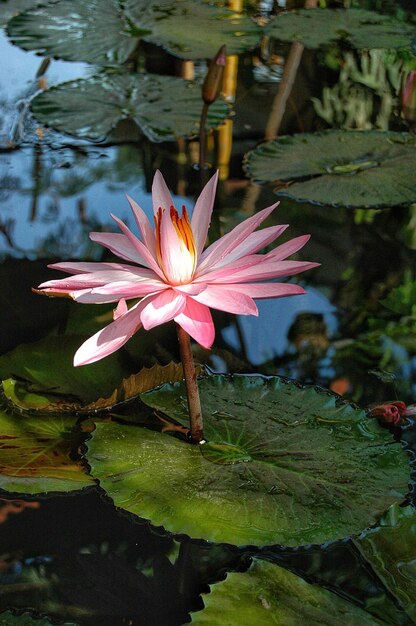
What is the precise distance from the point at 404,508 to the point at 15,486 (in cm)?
55

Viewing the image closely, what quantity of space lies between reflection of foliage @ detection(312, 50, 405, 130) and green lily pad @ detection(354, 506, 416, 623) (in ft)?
5.56

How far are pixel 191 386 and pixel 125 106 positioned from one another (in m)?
1.62

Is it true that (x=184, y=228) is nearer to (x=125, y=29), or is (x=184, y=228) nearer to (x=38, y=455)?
(x=38, y=455)

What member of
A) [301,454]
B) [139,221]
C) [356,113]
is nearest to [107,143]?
[356,113]

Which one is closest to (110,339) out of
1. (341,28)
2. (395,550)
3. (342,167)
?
(395,550)

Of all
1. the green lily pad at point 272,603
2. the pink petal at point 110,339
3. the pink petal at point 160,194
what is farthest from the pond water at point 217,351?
the pink petal at point 160,194

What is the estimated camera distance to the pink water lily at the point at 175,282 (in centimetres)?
104

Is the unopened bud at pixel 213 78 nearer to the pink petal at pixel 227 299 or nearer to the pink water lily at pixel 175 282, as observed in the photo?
the pink water lily at pixel 175 282

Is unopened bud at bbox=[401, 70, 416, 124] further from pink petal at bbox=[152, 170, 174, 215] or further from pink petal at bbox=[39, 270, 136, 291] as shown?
pink petal at bbox=[39, 270, 136, 291]

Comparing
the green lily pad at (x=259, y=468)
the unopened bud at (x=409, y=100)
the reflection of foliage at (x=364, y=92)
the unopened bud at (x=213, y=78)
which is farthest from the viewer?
the reflection of foliage at (x=364, y=92)

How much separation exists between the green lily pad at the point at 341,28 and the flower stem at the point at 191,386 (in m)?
2.26

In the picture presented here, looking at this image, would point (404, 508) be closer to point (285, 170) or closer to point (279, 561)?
point (279, 561)

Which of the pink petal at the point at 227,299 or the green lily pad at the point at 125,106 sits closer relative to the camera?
the pink petal at the point at 227,299

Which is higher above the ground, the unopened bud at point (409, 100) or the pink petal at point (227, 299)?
the pink petal at point (227, 299)
